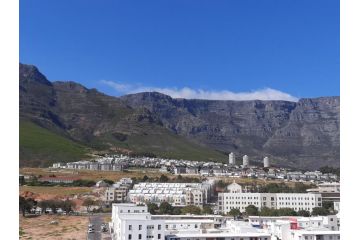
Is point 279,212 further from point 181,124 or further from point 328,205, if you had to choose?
point 181,124

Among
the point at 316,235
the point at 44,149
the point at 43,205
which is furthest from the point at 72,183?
the point at 316,235

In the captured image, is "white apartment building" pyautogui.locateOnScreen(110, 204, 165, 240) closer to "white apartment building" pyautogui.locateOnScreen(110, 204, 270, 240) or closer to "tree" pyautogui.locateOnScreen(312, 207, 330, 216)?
"white apartment building" pyautogui.locateOnScreen(110, 204, 270, 240)

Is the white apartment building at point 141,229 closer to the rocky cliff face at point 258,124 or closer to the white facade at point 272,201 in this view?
the white facade at point 272,201

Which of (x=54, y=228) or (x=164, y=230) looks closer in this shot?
(x=164, y=230)

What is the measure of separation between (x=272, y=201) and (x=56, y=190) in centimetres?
1280

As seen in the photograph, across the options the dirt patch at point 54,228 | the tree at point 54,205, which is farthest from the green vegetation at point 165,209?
the tree at point 54,205

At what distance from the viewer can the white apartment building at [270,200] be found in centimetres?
2412

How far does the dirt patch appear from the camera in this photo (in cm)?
1432

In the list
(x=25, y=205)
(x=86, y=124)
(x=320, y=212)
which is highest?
(x=86, y=124)

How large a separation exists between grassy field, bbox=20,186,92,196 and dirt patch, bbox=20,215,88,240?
6314 millimetres

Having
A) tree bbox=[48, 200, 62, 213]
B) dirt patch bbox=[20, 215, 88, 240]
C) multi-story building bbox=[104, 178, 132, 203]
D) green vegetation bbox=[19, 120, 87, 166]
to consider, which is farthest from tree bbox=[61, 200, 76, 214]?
green vegetation bbox=[19, 120, 87, 166]

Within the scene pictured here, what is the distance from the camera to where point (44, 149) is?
48156mm
